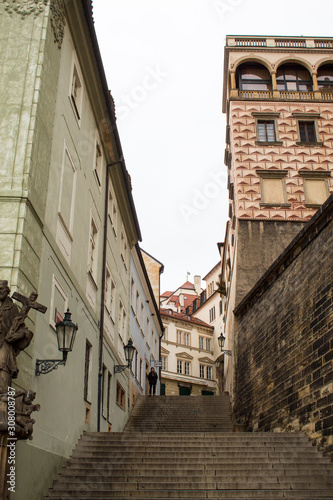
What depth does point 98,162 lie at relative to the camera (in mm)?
15781

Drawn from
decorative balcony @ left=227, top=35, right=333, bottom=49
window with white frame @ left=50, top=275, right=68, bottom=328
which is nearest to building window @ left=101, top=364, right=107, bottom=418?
window with white frame @ left=50, top=275, right=68, bottom=328

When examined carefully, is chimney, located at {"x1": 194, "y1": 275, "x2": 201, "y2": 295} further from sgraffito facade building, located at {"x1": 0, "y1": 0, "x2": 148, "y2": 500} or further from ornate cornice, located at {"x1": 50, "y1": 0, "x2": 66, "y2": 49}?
ornate cornice, located at {"x1": 50, "y1": 0, "x2": 66, "y2": 49}

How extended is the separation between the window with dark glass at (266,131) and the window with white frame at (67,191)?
14883mm

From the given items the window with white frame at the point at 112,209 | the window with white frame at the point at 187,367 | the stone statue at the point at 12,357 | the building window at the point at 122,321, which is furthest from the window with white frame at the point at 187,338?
the stone statue at the point at 12,357

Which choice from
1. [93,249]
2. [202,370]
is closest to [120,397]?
[93,249]

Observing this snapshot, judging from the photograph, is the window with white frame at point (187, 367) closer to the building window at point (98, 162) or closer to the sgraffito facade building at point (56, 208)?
the sgraffito facade building at point (56, 208)

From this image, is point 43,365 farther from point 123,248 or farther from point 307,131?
point 307,131

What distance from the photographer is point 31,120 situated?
9164 millimetres

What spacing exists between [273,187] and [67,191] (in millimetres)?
14028

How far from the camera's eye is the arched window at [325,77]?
2656 centimetres

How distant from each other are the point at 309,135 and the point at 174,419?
1457 cm

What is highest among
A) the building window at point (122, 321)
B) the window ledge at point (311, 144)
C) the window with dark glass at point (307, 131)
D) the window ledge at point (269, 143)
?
the window with dark glass at point (307, 131)

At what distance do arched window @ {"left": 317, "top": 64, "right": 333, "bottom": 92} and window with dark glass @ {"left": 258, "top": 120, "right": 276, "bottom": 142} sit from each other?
148 inches

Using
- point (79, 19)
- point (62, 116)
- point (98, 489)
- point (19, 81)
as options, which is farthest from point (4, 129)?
point (98, 489)
